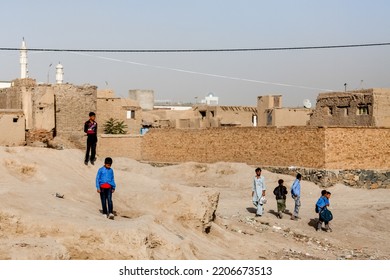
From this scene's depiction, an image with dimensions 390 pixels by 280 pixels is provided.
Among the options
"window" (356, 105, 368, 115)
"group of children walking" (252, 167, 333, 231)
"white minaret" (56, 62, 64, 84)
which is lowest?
"group of children walking" (252, 167, 333, 231)

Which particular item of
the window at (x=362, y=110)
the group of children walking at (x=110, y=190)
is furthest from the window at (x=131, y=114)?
the group of children walking at (x=110, y=190)

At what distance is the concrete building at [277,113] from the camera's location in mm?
39000

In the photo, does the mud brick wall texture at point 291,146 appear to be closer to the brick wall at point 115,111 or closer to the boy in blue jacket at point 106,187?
the brick wall at point 115,111

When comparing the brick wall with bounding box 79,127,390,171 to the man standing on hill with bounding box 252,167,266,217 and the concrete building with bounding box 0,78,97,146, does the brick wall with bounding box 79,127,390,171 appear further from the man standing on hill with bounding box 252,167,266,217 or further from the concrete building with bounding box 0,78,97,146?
the man standing on hill with bounding box 252,167,266,217

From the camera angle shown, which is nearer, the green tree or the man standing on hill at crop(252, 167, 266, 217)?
the man standing on hill at crop(252, 167, 266, 217)

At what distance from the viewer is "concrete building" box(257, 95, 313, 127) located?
39.0 m

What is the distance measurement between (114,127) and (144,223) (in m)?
28.9

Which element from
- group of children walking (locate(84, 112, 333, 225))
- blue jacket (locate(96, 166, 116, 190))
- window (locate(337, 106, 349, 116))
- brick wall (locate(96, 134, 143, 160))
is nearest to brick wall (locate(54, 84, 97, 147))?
brick wall (locate(96, 134, 143, 160))

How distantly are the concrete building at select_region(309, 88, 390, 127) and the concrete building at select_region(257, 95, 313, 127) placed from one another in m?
4.81

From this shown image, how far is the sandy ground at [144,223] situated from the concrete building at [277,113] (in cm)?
1712

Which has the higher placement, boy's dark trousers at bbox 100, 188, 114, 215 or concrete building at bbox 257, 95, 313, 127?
concrete building at bbox 257, 95, 313, 127

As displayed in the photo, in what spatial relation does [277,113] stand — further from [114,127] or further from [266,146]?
[266,146]

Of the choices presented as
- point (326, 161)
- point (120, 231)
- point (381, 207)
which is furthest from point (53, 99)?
point (120, 231)

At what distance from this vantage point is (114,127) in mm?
40094
